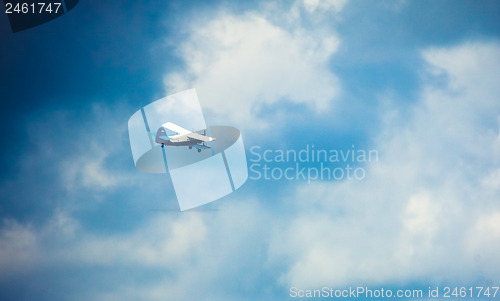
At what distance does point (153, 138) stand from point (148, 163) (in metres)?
0.46

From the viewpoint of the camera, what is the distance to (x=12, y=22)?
26.1 ft

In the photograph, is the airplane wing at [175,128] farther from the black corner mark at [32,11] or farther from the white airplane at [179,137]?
the black corner mark at [32,11]

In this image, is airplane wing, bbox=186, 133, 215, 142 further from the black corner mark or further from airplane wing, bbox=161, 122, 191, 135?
the black corner mark

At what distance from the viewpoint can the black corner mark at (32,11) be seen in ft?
26.1

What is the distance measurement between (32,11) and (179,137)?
143 inches

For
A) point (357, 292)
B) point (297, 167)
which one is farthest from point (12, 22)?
point (357, 292)

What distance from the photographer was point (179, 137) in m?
7.74

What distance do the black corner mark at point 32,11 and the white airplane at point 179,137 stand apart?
291 cm

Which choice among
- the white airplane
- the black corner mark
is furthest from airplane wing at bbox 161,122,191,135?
the black corner mark

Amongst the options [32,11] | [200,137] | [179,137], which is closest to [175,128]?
[179,137]

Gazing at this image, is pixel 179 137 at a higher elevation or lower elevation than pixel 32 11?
lower

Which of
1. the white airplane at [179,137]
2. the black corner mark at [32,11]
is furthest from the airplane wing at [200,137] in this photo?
the black corner mark at [32,11]

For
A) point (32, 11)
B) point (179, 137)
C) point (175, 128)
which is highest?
point (32, 11)

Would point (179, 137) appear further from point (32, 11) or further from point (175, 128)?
point (32, 11)
